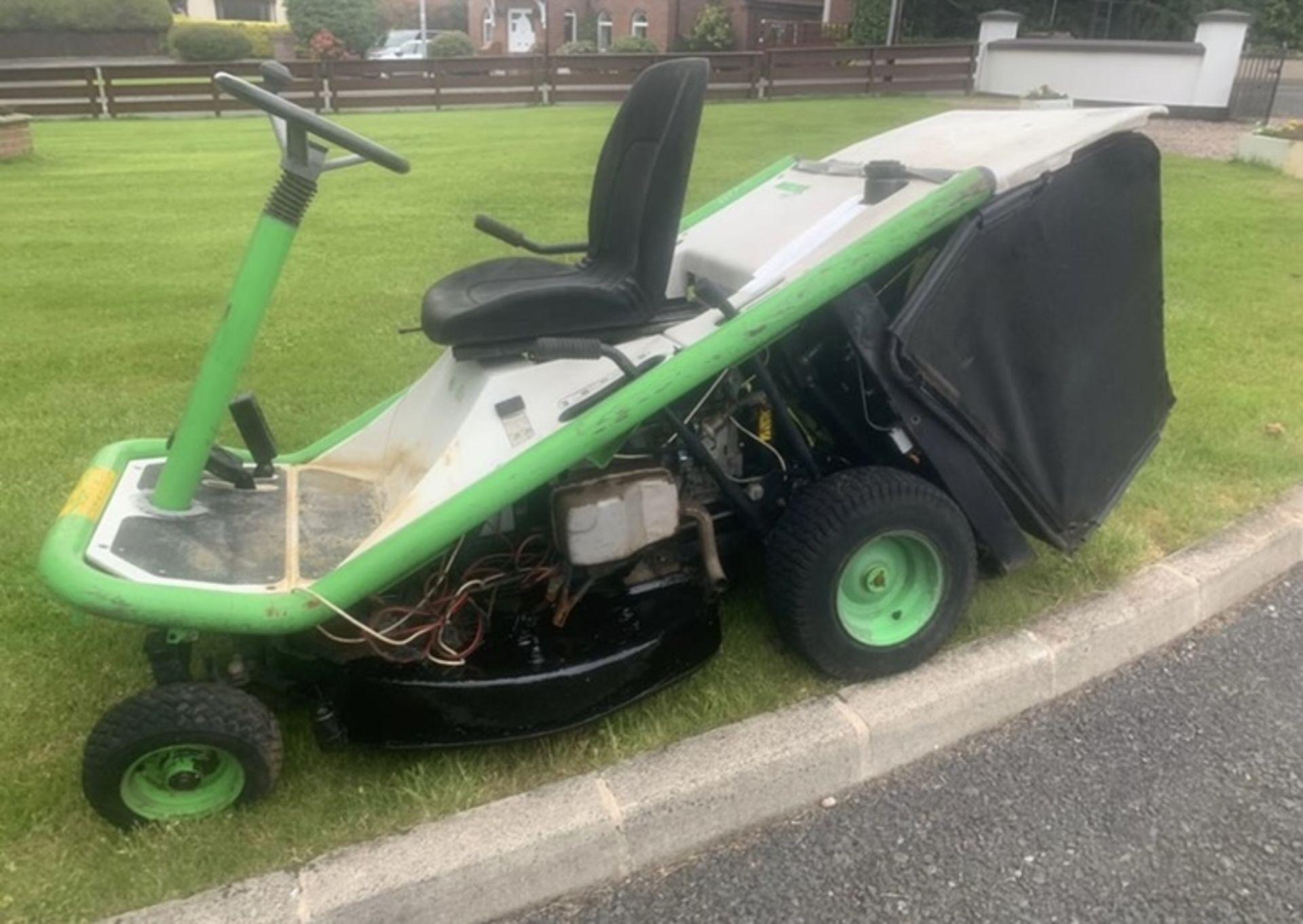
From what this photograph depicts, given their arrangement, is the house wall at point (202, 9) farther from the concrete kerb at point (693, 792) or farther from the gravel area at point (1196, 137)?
the concrete kerb at point (693, 792)

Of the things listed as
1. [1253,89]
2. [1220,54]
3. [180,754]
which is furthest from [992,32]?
[180,754]

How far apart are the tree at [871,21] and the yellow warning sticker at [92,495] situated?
28392 mm

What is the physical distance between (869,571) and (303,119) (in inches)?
66.7

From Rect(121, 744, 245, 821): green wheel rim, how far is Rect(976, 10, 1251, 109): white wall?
64.4 feet

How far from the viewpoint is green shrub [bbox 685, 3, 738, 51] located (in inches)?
1382

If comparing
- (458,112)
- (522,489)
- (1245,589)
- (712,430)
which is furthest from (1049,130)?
(458,112)

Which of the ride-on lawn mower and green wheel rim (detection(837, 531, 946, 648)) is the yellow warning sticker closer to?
the ride-on lawn mower

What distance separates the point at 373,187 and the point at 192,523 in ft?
27.2

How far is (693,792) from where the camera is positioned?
2.39 metres

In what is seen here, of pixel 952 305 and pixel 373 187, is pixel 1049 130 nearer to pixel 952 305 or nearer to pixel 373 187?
pixel 952 305

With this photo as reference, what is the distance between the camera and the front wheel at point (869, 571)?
8.55 ft

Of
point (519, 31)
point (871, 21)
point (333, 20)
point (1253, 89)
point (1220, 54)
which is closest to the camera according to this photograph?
point (1220, 54)

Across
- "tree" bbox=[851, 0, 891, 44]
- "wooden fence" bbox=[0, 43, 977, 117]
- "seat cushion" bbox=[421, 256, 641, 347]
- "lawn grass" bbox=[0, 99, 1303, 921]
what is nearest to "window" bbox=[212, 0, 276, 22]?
"tree" bbox=[851, 0, 891, 44]

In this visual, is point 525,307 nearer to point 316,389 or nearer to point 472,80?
point 316,389
